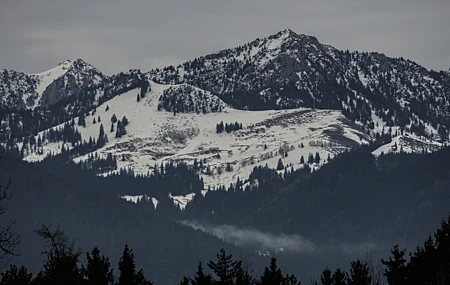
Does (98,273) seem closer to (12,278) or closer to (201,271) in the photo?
(201,271)

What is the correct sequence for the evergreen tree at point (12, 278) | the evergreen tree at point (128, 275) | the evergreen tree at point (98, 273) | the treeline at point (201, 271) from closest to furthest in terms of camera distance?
the evergreen tree at point (12, 278), the treeline at point (201, 271), the evergreen tree at point (128, 275), the evergreen tree at point (98, 273)

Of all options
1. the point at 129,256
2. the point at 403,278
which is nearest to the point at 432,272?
the point at 403,278

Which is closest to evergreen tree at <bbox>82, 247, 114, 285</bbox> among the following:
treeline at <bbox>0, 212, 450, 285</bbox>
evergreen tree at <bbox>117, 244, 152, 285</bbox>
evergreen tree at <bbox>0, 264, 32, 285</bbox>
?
treeline at <bbox>0, 212, 450, 285</bbox>

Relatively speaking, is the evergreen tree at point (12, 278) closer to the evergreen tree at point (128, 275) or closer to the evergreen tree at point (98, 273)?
the evergreen tree at point (98, 273)

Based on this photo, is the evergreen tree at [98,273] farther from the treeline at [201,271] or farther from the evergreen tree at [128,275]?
the evergreen tree at [128,275]

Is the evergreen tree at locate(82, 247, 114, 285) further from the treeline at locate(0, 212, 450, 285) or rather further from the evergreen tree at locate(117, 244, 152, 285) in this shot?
the evergreen tree at locate(117, 244, 152, 285)

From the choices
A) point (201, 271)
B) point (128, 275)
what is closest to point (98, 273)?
point (128, 275)

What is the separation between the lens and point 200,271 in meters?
95.8

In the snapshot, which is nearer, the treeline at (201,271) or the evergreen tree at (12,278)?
the evergreen tree at (12,278)

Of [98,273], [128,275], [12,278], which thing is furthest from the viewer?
[98,273]

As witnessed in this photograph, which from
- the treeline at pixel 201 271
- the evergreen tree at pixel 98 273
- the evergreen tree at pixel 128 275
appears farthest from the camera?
the evergreen tree at pixel 98 273

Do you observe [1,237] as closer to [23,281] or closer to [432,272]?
[23,281]

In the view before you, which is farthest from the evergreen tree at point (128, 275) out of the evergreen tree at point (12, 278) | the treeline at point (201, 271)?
the evergreen tree at point (12, 278)

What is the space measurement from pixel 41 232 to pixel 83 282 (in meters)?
5.26
